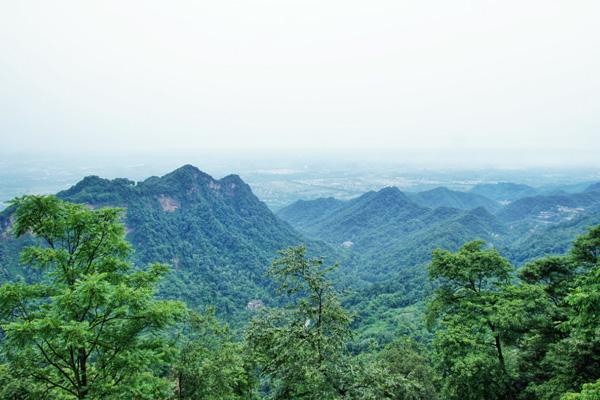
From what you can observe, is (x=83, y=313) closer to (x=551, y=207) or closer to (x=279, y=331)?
(x=279, y=331)

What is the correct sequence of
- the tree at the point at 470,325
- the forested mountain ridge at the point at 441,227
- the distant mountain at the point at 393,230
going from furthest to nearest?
1. the distant mountain at the point at 393,230
2. the forested mountain ridge at the point at 441,227
3. the tree at the point at 470,325

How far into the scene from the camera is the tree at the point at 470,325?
14648mm

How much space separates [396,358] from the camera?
28.5 metres

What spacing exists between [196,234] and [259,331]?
318 ft

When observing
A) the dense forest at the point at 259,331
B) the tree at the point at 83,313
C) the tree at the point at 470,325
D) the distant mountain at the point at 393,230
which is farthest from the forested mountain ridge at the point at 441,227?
the tree at the point at 83,313

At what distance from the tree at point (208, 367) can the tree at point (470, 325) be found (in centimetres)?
937

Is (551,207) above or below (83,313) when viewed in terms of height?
below

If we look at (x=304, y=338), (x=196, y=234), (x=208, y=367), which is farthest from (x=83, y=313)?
(x=196, y=234)

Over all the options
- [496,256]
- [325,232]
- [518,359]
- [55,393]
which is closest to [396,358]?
[518,359]

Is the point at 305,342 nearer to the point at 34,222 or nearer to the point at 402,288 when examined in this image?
the point at 34,222

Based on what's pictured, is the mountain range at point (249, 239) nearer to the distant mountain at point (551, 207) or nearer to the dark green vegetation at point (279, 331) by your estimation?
the distant mountain at point (551, 207)

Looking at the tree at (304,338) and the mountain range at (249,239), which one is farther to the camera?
the mountain range at (249,239)

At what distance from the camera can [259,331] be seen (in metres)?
11.4

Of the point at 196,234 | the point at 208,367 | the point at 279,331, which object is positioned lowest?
the point at 196,234
